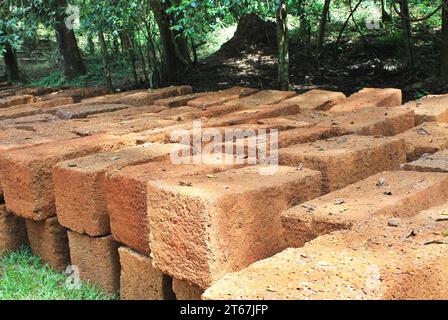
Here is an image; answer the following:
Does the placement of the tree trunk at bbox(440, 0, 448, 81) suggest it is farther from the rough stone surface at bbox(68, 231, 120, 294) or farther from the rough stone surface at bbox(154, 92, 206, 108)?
the rough stone surface at bbox(68, 231, 120, 294)

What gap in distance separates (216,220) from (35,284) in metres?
1.38

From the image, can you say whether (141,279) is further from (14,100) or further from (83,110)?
(14,100)

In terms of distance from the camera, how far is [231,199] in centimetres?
206

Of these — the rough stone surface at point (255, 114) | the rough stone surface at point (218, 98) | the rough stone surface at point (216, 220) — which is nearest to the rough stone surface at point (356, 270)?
the rough stone surface at point (216, 220)

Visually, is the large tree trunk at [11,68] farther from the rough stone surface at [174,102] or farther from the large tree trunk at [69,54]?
the rough stone surface at [174,102]

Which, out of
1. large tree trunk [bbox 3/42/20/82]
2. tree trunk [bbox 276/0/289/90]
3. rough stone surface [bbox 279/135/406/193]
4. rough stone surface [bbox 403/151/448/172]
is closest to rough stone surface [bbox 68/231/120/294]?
rough stone surface [bbox 279/135/406/193]

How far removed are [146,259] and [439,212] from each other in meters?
1.26

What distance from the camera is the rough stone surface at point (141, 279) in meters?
2.56

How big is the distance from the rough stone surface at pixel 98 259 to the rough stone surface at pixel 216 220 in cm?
71

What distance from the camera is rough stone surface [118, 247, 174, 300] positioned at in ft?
8.41

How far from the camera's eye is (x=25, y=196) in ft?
10.0

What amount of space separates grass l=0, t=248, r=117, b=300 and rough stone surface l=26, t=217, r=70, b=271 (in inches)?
2.0

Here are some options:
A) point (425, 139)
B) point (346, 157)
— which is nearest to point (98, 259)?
point (346, 157)
